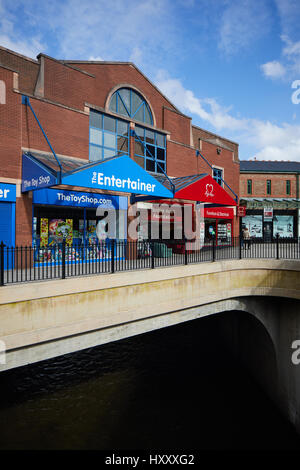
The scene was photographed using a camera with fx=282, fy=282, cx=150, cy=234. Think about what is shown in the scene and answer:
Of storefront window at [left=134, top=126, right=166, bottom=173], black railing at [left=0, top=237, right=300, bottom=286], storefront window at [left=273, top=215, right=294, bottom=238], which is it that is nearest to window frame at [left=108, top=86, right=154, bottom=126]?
storefront window at [left=134, top=126, right=166, bottom=173]

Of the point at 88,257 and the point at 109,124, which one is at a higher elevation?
the point at 109,124

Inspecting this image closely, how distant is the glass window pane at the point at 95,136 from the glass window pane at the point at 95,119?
0.29m

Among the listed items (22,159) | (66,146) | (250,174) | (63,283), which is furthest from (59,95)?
(250,174)

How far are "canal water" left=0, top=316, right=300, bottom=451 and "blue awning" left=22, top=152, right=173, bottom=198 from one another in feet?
26.1

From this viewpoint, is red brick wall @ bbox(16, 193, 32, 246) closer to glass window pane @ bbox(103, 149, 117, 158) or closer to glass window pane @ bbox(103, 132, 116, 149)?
glass window pane @ bbox(103, 149, 117, 158)

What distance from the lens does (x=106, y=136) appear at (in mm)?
15227

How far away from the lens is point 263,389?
39.5 feet

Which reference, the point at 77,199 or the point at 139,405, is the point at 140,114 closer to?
the point at 77,199

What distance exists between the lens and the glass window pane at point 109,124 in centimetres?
1524

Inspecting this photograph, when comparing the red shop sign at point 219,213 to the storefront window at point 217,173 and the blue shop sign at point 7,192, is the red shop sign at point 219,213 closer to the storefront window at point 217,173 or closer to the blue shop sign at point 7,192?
the storefront window at point 217,173

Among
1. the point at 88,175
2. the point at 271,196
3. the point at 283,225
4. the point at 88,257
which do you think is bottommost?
the point at 88,257

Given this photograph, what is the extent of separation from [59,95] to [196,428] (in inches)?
590

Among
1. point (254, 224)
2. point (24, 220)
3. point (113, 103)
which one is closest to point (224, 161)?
point (254, 224)

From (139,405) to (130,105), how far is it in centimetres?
1522
